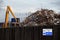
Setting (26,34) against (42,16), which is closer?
(26,34)

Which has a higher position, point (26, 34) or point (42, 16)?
point (42, 16)

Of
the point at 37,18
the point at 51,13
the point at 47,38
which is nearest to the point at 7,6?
the point at 37,18

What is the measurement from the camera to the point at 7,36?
1677cm

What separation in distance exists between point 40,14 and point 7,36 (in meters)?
21.6

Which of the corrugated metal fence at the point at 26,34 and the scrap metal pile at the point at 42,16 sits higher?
the scrap metal pile at the point at 42,16

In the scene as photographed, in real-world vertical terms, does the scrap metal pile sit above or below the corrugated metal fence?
above

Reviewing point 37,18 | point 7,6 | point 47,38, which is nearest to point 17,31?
point 47,38

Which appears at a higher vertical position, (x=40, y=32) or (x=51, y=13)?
(x=51, y=13)

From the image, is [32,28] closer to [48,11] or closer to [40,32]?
[40,32]

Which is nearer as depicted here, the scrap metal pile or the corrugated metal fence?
the corrugated metal fence

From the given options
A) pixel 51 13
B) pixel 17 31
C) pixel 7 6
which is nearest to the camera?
pixel 17 31

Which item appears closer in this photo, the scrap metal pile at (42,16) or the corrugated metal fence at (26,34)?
the corrugated metal fence at (26,34)

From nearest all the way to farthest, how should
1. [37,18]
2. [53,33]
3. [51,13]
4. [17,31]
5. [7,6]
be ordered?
[53,33] < [17,31] < [7,6] < [37,18] < [51,13]

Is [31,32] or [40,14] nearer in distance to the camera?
[31,32]
